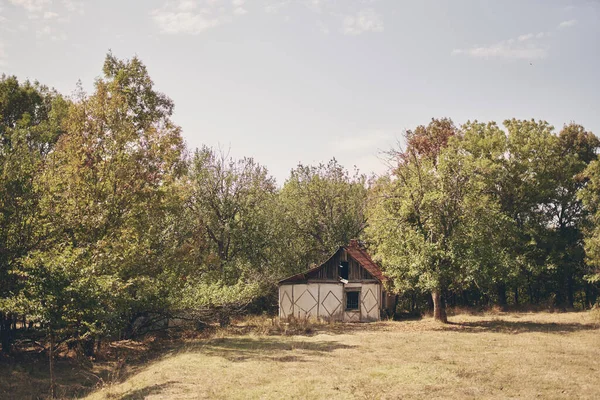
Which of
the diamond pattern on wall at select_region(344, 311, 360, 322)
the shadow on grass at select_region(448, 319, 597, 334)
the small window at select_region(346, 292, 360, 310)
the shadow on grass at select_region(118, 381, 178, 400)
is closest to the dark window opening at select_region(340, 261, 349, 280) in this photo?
the small window at select_region(346, 292, 360, 310)

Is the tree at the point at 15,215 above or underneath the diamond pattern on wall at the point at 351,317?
above

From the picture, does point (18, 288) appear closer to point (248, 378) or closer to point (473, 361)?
point (248, 378)

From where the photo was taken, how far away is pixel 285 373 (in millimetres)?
16516

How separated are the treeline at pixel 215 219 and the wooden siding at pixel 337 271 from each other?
8.16 feet

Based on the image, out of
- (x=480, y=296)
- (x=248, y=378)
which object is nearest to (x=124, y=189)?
(x=248, y=378)

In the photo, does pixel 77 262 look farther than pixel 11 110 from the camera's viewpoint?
No

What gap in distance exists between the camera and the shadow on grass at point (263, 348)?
1997 centimetres

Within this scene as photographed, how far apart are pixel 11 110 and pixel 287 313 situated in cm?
2574

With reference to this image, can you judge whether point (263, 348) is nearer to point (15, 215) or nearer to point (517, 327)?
point (15, 215)

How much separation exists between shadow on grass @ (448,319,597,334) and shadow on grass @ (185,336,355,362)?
30.3 feet

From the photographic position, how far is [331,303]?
35.8 meters

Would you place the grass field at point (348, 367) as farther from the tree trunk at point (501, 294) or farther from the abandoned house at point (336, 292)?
the tree trunk at point (501, 294)

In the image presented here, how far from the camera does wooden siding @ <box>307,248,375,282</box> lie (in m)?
36.1

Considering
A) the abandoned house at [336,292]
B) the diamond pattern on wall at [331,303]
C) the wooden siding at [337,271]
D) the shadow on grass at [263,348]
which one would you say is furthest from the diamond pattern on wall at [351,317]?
the shadow on grass at [263,348]
